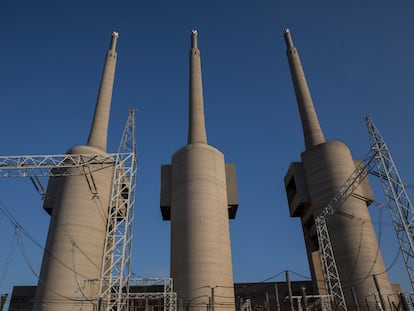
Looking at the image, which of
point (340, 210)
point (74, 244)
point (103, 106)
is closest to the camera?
point (74, 244)

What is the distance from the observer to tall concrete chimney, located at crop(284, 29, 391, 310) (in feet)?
124

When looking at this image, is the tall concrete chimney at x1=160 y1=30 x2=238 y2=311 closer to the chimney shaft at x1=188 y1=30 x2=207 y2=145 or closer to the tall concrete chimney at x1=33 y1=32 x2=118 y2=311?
the chimney shaft at x1=188 y1=30 x2=207 y2=145

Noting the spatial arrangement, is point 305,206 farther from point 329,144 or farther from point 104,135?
point 104,135

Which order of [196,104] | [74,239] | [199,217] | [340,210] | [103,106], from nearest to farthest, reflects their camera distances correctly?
[74,239]
[199,217]
[340,210]
[103,106]
[196,104]

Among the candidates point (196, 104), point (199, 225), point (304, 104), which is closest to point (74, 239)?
point (199, 225)

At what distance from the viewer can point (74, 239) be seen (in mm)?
37938

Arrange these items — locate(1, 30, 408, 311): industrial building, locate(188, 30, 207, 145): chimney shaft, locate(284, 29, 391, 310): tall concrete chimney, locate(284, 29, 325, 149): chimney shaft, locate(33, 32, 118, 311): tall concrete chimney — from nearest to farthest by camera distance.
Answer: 1. locate(33, 32, 118, 311): tall concrete chimney
2. locate(1, 30, 408, 311): industrial building
3. locate(284, 29, 391, 310): tall concrete chimney
4. locate(188, 30, 207, 145): chimney shaft
5. locate(284, 29, 325, 149): chimney shaft

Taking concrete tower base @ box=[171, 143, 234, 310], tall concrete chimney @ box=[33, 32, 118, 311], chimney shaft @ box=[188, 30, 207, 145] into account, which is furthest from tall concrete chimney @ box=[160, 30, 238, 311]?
tall concrete chimney @ box=[33, 32, 118, 311]

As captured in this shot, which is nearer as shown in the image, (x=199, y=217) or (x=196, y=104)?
(x=199, y=217)

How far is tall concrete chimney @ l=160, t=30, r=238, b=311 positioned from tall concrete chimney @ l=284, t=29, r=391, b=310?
9.80 meters

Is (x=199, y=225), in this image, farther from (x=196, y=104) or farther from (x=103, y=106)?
(x=103, y=106)

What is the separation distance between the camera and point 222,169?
153 feet

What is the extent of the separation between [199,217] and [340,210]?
1647 centimetres

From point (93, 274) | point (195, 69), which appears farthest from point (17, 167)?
point (195, 69)
